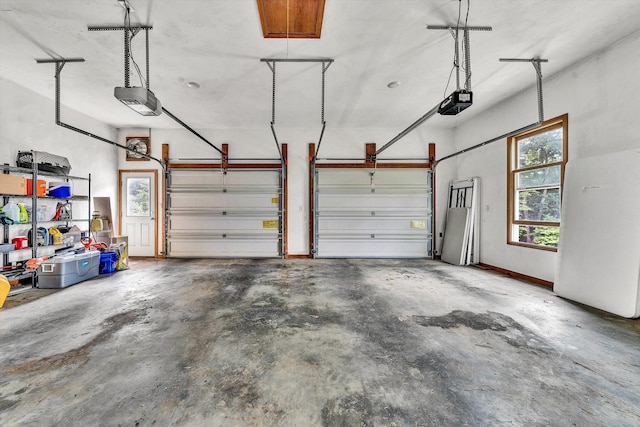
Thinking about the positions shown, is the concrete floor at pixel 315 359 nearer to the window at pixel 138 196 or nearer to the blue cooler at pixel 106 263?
the blue cooler at pixel 106 263

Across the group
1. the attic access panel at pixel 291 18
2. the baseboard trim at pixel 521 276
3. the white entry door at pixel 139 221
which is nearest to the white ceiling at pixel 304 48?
the attic access panel at pixel 291 18

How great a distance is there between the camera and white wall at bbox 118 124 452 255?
20.3ft

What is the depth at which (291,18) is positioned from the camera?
261 cm

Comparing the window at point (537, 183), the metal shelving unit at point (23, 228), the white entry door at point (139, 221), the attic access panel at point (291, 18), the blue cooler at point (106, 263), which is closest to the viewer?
the attic access panel at point (291, 18)

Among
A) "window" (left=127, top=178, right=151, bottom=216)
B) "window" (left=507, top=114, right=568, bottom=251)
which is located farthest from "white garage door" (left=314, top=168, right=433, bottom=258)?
"window" (left=127, top=178, right=151, bottom=216)

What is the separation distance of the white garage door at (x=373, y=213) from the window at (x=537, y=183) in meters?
1.86

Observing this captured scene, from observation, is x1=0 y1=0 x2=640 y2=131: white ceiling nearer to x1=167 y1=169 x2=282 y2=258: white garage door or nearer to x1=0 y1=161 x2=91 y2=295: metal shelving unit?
x1=0 y1=161 x2=91 y2=295: metal shelving unit

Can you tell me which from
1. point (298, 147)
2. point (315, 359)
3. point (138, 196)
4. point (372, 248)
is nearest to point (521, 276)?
point (372, 248)

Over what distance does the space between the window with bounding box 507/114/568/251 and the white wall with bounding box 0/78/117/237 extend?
28.7 ft

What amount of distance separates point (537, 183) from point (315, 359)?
479 cm

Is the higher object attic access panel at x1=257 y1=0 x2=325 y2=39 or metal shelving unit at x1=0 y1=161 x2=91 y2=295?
attic access panel at x1=257 y1=0 x2=325 y2=39

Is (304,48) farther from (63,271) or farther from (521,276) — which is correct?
(521,276)

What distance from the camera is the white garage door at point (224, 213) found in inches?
244

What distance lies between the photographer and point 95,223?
516 cm
